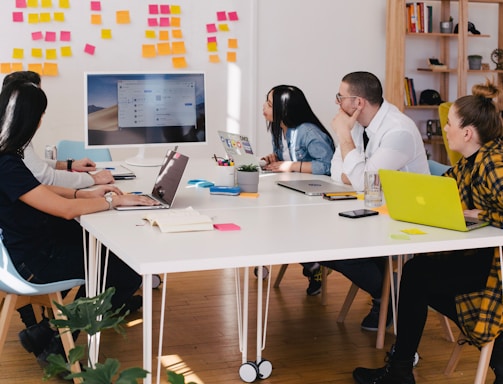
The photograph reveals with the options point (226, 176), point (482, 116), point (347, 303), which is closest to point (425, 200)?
point (482, 116)

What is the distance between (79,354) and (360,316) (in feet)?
8.04

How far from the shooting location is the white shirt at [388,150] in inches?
133

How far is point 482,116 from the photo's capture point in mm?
2748

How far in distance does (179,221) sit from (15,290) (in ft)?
2.08

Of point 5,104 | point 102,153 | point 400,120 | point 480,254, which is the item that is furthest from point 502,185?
point 102,153

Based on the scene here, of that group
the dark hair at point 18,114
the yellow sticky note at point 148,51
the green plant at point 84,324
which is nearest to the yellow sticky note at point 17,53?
the yellow sticky note at point 148,51

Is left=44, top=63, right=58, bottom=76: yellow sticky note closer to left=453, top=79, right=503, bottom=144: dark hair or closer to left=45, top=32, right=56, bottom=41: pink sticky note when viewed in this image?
left=45, top=32, right=56, bottom=41: pink sticky note

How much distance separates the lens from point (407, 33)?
259 inches

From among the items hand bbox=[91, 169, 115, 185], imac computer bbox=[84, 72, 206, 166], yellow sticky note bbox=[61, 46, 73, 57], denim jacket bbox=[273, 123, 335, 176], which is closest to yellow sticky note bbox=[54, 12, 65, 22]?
→ yellow sticky note bbox=[61, 46, 73, 57]

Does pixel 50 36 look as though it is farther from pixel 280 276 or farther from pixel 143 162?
pixel 280 276

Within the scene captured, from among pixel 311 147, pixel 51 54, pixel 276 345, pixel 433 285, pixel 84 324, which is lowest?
pixel 276 345

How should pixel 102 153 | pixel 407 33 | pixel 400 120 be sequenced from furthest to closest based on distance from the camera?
pixel 407 33 → pixel 102 153 → pixel 400 120

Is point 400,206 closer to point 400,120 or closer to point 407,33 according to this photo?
point 400,120

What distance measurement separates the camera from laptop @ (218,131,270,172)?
11.5 feet
